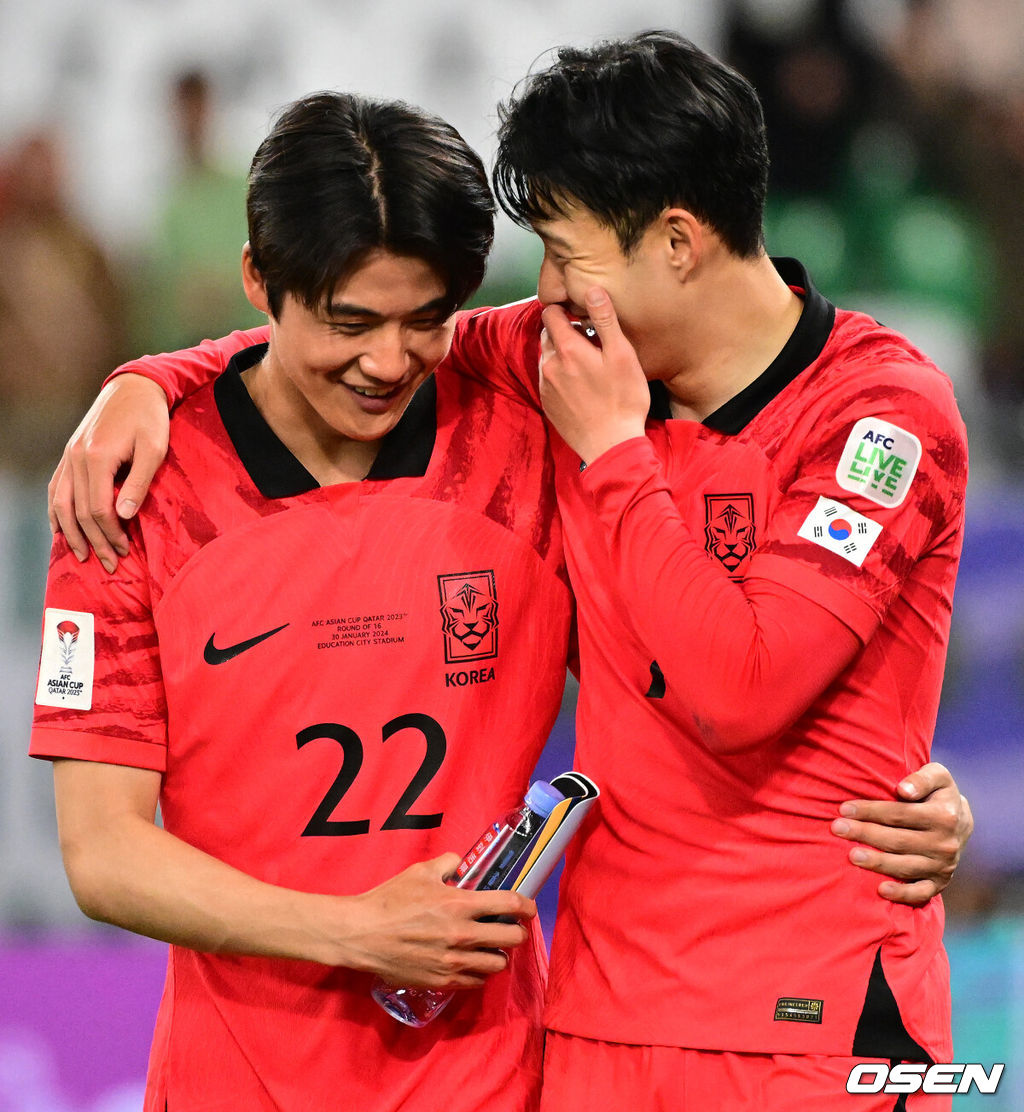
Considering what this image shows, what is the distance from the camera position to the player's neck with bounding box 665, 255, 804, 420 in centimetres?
193

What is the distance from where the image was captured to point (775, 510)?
6.09 feet

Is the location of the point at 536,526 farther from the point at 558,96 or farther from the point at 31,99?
the point at 31,99

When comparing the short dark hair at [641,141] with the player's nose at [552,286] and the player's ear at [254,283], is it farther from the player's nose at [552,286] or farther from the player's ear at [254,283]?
the player's ear at [254,283]

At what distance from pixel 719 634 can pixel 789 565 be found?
0.45 ft

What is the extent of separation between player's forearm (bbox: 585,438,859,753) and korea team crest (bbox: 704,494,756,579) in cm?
13

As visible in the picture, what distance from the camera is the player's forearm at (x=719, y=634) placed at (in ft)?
5.47

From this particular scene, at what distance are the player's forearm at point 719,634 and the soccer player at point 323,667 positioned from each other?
35 cm

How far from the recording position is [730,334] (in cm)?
194

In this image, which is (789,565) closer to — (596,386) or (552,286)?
(596,386)

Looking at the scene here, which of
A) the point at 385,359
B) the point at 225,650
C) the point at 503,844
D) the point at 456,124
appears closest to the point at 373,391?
the point at 385,359

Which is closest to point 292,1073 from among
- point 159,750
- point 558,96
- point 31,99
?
point 159,750

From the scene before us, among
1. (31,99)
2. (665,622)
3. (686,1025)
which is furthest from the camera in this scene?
(31,99)

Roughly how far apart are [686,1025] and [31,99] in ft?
14.4

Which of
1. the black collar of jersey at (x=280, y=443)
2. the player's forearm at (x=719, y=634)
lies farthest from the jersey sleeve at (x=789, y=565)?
the black collar of jersey at (x=280, y=443)
